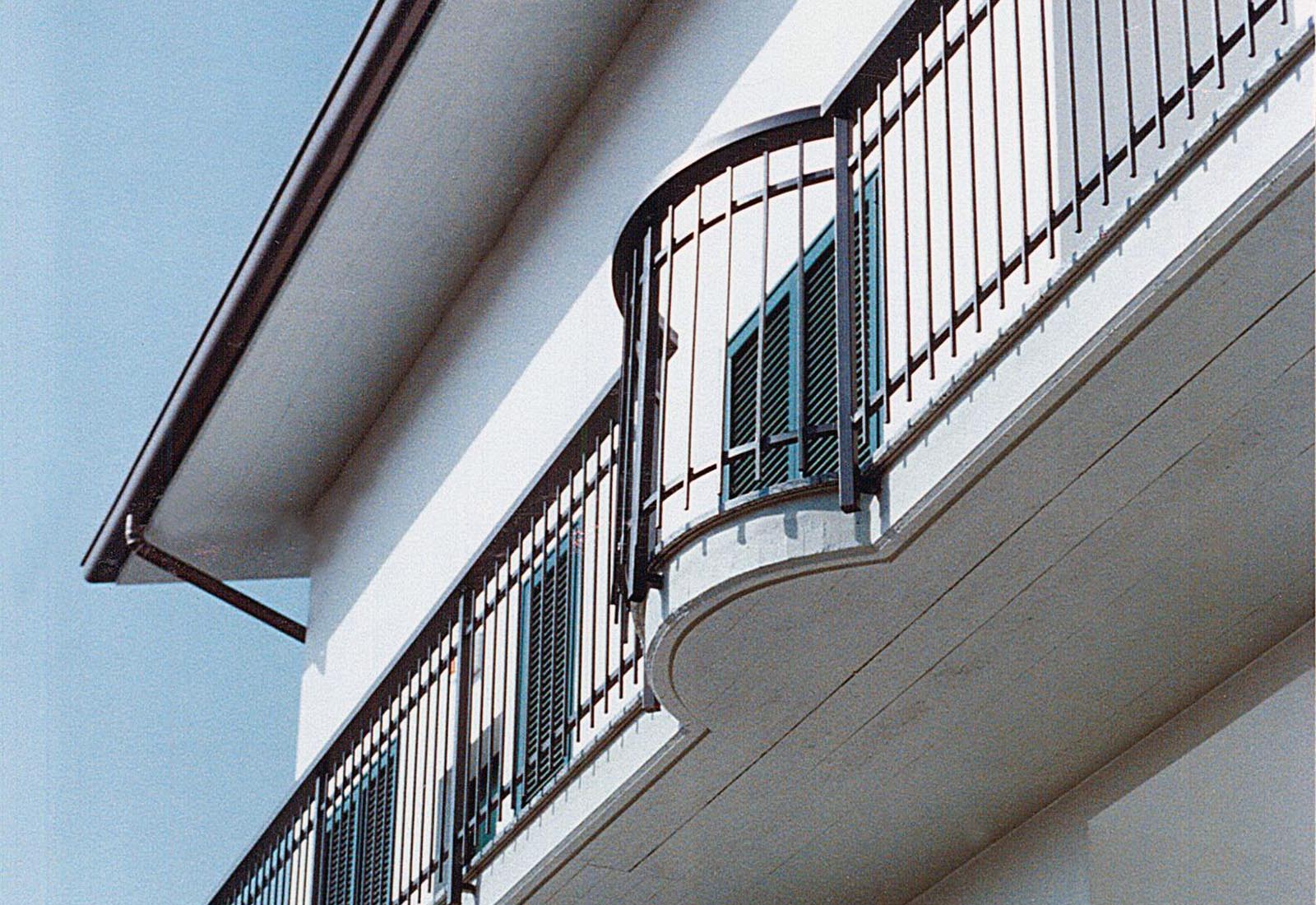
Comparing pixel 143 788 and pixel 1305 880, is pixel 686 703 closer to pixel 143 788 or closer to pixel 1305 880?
pixel 1305 880

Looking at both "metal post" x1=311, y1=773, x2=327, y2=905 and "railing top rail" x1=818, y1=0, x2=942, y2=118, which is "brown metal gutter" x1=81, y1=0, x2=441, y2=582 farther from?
"railing top rail" x1=818, y1=0, x2=942, y2=118

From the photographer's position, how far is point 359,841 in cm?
1087

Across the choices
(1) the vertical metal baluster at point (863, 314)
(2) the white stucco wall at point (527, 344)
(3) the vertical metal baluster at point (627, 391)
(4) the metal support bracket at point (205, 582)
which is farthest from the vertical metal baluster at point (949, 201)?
(4) the metal support bracket at point (205, 582)

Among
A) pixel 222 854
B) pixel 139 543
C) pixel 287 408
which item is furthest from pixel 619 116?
pixel 222 854

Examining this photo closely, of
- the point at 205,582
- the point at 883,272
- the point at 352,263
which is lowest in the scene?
the point at 883,272

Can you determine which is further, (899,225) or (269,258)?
(269,258)

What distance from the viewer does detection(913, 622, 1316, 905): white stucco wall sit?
6109mm

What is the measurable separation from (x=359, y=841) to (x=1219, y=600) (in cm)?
592

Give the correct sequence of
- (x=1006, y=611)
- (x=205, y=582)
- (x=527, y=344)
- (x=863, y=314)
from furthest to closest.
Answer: (x=205, y=582) → (x=527, y=344) → (x=863, y=314) → (x=1006, y=611)

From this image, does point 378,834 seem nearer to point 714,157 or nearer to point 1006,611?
point 714,157

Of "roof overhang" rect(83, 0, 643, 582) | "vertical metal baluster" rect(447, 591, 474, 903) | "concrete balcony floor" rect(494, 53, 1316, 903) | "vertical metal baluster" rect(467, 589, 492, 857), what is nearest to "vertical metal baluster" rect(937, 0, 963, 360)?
"concrete balcony floor" rect(494, 53, 1316, 903)

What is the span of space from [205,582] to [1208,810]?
34.7 feet

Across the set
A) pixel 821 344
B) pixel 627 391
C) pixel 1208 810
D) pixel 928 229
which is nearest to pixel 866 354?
pixel 928 229

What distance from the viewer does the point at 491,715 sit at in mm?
8625
